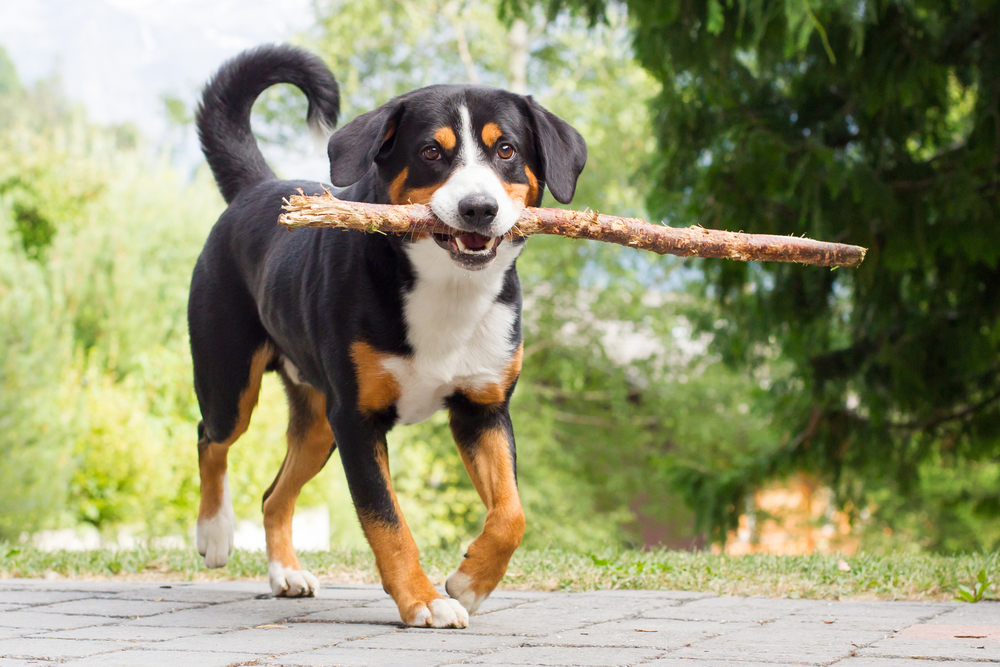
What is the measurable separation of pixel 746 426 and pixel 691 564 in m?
17.3

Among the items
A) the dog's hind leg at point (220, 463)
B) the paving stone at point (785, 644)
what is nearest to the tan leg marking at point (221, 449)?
the dog's hind leg at point (220, 463)

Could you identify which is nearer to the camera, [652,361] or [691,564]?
[691,564]

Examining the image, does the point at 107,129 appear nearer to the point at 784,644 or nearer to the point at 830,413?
the point at 830,413

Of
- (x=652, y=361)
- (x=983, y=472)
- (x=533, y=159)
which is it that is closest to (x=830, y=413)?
(x=533, y=159)

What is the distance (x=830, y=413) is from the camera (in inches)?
329

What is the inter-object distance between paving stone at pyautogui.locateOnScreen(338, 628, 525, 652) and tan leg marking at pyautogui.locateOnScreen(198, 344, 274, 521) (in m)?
1.59

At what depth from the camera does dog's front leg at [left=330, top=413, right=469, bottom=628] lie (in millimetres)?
3037

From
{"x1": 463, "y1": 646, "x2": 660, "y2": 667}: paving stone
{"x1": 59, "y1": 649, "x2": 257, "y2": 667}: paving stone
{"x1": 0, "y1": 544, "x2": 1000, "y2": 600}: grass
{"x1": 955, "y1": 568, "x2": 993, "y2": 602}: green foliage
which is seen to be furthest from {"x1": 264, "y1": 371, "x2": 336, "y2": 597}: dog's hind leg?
{"x1": 955, "y1": 568, "x2": 993, "y2": 602}: green foliage

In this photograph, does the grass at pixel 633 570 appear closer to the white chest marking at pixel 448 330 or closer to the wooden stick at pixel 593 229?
the white chest marking at pixel 448 330

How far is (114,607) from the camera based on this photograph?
137 inches

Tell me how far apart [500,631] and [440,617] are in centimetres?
20

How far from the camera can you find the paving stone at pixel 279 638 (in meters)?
2.62

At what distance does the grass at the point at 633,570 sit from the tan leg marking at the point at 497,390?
1.04 meters

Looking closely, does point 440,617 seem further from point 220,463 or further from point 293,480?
point 220,463
